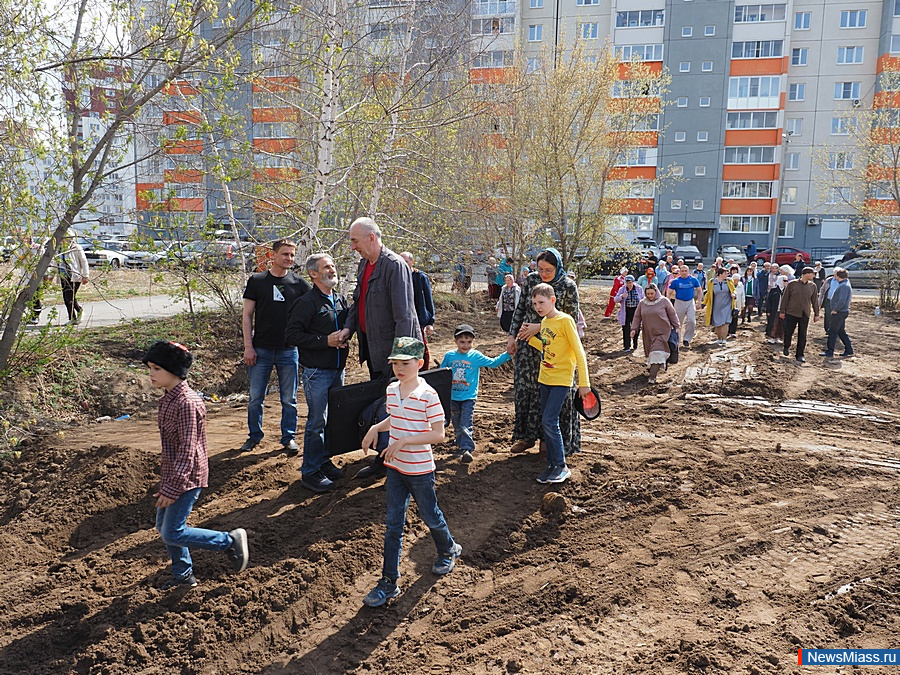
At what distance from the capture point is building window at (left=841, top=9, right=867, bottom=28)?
4572 centimetres

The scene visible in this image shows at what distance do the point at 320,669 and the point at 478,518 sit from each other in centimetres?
205

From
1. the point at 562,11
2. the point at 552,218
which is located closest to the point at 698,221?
the point at 562,11

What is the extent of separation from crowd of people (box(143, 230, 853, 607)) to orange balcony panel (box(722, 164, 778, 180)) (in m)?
45.5

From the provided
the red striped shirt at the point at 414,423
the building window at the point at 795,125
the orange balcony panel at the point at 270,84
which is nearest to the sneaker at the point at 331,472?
the red striped shirt at the point at 414,423

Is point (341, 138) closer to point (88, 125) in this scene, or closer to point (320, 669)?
point (88, 125)

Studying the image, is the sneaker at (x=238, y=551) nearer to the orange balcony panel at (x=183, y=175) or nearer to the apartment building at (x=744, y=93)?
the orange balcony panel at (x=183, y=175)

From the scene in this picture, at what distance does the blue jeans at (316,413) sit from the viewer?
5762 mm

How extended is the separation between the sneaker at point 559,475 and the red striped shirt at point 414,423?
2.19m

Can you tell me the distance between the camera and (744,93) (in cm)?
4662

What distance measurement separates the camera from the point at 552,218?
2112 cm

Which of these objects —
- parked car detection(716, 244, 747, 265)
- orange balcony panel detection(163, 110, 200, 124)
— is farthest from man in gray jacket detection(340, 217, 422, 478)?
parked car detection(716, 244, 747, 265)

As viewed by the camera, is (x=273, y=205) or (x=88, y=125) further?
(x=273, y=205)

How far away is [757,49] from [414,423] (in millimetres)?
51865

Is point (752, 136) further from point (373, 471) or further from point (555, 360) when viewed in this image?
point (373, 471)
